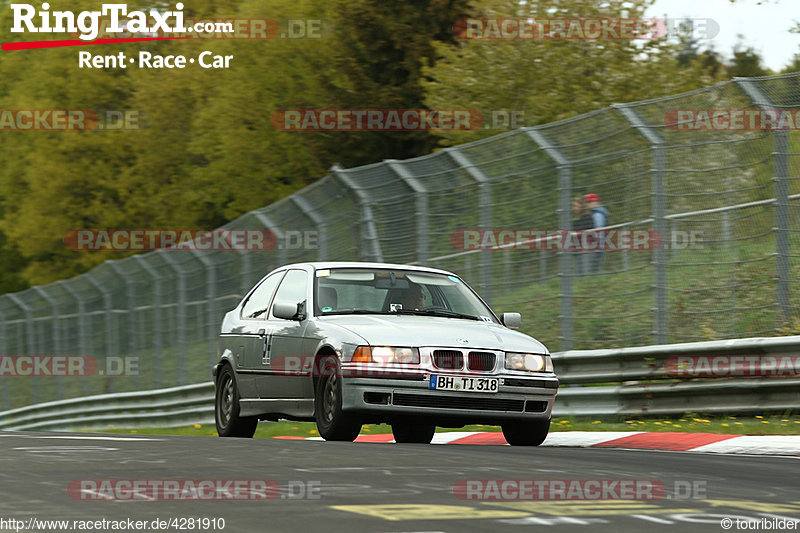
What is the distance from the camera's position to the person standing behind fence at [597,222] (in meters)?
13.5

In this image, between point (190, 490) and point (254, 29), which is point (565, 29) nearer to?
point (254, 29)

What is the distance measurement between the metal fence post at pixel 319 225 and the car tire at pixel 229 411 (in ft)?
15.5

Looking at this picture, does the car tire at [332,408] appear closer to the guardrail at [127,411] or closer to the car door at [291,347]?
the car door at [291,347]

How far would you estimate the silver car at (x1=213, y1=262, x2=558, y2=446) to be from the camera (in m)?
10.2

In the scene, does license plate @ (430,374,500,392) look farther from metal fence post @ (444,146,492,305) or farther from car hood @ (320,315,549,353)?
metal fence post @ (444,146,492,305)

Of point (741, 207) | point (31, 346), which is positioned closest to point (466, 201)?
point (741, 207)

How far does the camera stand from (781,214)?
12.0 metres

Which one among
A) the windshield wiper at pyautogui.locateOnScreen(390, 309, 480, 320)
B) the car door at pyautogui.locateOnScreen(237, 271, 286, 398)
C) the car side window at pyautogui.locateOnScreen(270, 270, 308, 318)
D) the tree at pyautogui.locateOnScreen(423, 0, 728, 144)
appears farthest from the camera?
the tree at pyautogui.locateOnScreen(423, 0, 728, 144)

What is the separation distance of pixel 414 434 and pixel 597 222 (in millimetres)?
3010

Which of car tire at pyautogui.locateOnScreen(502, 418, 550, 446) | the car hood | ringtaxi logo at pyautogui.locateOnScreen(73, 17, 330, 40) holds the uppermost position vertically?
ringtaxi logo at pyautogui.locateOnScreen(73, 17, 330, 40)

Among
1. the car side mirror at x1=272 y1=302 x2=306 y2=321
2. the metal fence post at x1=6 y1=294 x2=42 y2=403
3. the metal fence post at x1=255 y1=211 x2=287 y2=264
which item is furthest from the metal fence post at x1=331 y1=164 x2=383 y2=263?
→ the metal fence post at x1=6 y1=294 x2=42 y2=403

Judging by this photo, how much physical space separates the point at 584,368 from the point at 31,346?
64.6ft

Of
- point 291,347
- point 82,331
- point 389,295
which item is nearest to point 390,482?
point 291,347

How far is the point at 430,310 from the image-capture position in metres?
11.5
